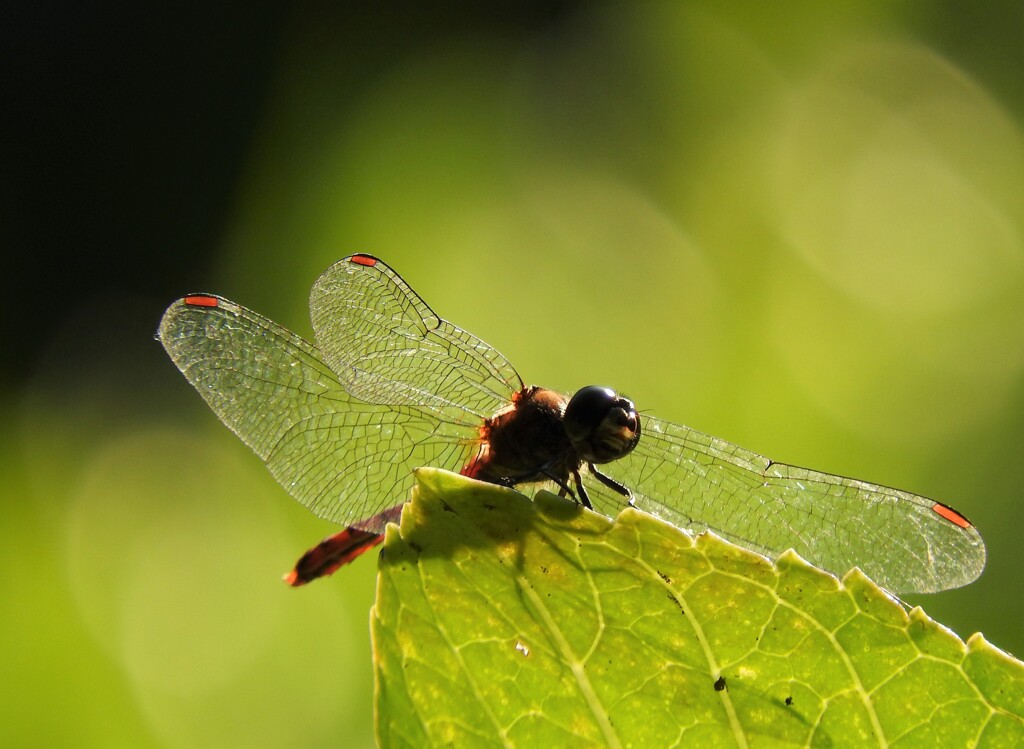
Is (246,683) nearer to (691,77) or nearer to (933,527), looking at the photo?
(933,527)

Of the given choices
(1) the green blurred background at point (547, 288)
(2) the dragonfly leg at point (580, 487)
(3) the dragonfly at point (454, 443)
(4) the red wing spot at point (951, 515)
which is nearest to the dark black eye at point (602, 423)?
(3) the dragonfly at point (454, 443)

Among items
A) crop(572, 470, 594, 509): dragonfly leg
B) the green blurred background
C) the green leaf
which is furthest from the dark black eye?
the green blurred background

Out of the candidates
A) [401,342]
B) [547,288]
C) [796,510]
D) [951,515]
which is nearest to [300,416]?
[401,342]

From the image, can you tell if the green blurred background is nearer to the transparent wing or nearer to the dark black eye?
the transparent wing

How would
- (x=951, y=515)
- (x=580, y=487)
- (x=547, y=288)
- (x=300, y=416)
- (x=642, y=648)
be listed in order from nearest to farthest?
1. (x=642, y=648)
2. (x=951, y=515)
3. (x=300, y=416)
4. (x=580, y=487)
5. (x=547, y=288)

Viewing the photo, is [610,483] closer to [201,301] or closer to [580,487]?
[580,487]
